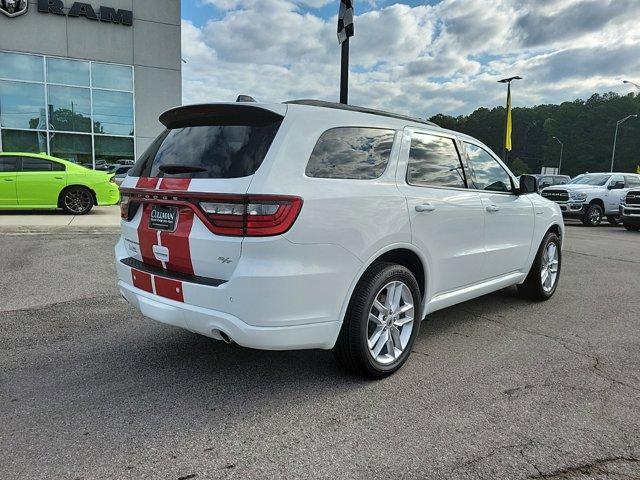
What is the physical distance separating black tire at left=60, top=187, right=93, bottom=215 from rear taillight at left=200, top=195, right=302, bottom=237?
1081 cm

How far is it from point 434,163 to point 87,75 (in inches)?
756

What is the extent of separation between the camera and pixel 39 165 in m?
11.8

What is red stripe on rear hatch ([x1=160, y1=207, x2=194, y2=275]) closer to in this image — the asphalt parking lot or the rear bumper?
the rear bumper

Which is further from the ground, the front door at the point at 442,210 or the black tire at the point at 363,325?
the front door at the point at 442,210

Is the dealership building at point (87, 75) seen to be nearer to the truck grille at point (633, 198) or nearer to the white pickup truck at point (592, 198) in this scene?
the white pickup truck at point (592, 198)

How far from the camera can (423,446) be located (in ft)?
8.70

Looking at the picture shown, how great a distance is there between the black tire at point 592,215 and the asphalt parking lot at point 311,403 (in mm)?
13053

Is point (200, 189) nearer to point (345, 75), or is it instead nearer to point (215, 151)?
point (215, 151)

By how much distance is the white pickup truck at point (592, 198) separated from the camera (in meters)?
16.7

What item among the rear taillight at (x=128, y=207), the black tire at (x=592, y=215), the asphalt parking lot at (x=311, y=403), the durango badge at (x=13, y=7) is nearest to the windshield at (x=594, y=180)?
the black tire at (x=592, y=215)

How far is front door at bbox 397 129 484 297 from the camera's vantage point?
12.0 ft

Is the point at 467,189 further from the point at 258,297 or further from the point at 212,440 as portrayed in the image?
the point at 212,440

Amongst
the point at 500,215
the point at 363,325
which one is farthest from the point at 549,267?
the point at 363,325

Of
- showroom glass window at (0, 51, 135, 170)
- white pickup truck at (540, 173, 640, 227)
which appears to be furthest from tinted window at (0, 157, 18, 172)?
white pickup truck at (540, 173, 640, 227)
